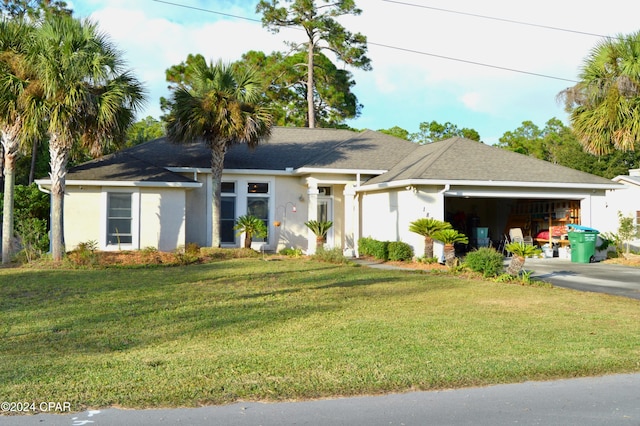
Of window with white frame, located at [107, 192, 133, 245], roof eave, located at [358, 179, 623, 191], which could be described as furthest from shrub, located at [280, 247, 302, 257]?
window with white frame, located at [107, 192, 133, 245]

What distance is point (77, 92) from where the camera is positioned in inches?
621

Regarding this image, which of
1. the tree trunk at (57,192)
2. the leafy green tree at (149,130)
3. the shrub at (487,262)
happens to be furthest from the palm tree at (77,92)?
the leafy green tree at (149,130)

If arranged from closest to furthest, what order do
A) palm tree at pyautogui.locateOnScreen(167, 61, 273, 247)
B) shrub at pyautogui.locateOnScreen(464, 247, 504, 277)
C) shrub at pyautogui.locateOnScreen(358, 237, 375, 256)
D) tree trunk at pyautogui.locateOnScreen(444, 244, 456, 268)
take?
shrub at pyautogui.locateOnScreen(464, 247, 504, 277), tree trunk at pyautogui.locateOnScreen(444, 244, 456, 268), palm tree at pyautogui.locateOnScreen(167, 61, 273, 247), shrub at pyautogui.locateOnScreen(358, 237, 375, 256)

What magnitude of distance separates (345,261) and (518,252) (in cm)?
550

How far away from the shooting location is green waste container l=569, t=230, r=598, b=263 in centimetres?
2005

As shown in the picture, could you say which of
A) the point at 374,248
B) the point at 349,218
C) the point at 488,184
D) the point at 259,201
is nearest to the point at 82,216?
the point at 259,201

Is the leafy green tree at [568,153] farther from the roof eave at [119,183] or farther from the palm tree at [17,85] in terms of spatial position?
the palm tree at [17,85]

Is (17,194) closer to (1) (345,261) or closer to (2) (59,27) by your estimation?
(2) (59,27)

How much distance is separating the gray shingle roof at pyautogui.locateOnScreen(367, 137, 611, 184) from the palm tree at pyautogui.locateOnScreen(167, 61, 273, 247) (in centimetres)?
483

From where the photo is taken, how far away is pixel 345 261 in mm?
18375

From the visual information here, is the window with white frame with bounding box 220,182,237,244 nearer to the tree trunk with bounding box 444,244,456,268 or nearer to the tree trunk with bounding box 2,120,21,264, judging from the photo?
the tree trunk with bounding box 2,120,21,264

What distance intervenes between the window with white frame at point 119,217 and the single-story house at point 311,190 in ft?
0.11

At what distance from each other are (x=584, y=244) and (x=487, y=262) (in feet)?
21.6

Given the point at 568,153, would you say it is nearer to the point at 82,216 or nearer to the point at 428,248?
the point at 428,248
